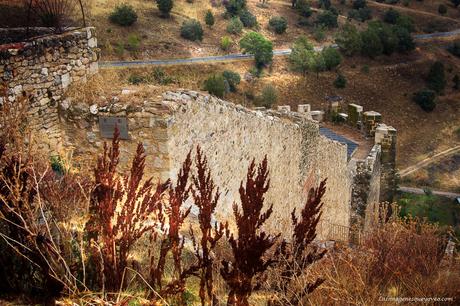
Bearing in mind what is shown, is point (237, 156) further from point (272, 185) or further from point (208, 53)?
point (208, 53)

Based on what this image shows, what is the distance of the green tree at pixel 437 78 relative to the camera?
141 feet

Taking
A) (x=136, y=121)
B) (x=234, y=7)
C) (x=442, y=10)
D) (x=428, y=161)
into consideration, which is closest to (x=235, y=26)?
(x=234, y=7)

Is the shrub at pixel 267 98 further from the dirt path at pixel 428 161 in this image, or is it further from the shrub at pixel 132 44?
the shrub at pixel 132 44

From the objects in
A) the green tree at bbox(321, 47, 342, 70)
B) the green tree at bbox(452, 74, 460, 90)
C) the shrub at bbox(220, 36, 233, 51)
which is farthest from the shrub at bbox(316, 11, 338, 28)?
the green tree at bbox(452, 74, 460, 90)

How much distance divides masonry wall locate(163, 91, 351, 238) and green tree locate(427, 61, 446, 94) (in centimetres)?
3145

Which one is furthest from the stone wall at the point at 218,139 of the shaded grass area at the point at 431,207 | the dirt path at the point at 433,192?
the dirt path at the point at 433,192

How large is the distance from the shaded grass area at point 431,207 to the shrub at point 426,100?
13.5m

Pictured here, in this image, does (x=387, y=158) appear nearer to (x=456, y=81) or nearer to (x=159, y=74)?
(x=159, y=74)

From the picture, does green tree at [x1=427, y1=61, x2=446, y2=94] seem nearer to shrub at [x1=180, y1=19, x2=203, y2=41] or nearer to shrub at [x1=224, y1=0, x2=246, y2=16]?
shrub at [x1=224, y1=0, x2=246, y2=16]

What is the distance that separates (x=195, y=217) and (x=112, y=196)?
2.65 m

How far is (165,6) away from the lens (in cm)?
4488

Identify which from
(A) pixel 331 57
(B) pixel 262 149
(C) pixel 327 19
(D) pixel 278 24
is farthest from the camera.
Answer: (C) pixel 327 19

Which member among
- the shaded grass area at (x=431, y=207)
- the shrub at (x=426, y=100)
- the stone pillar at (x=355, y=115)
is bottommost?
the shaded grass area at (x=431, y=207)

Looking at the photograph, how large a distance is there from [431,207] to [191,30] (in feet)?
87.3
